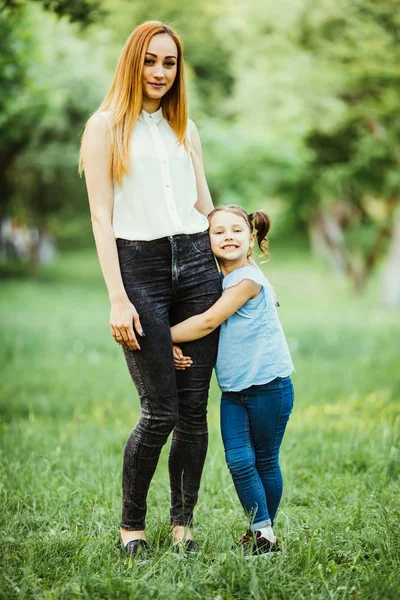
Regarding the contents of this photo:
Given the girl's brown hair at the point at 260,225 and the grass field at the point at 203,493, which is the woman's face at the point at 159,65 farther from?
the grass field at the point at 203,493

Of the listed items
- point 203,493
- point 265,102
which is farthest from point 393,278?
point 203,493

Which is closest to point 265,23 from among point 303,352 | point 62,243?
point 303,352

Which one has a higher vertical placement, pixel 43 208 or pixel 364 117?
pixel 364 117

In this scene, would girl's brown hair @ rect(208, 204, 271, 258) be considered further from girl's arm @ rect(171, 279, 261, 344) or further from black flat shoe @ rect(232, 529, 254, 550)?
black flat shoe @ rect(232, 529, 254, 550)

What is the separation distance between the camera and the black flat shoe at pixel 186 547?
120 inches

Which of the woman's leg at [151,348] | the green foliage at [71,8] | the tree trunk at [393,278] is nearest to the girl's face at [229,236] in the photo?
the woman's leg at [151,348]

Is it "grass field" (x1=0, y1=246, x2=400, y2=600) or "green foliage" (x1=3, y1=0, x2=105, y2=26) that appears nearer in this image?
"grass field" (x1=0, y1=246, x2=400, y2=600)

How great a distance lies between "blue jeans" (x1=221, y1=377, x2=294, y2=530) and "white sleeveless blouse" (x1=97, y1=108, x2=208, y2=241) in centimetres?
74

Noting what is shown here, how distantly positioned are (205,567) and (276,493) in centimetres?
48

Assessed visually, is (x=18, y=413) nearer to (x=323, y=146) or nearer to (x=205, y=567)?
(x=205, y=567)

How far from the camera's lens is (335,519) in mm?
3510

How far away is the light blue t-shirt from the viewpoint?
3133mm


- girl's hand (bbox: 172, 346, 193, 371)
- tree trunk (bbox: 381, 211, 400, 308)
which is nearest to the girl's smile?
girl's hand (bbox: 172, 346, 193, 371)

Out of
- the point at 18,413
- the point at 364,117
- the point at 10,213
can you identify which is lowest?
the point at 18,413
